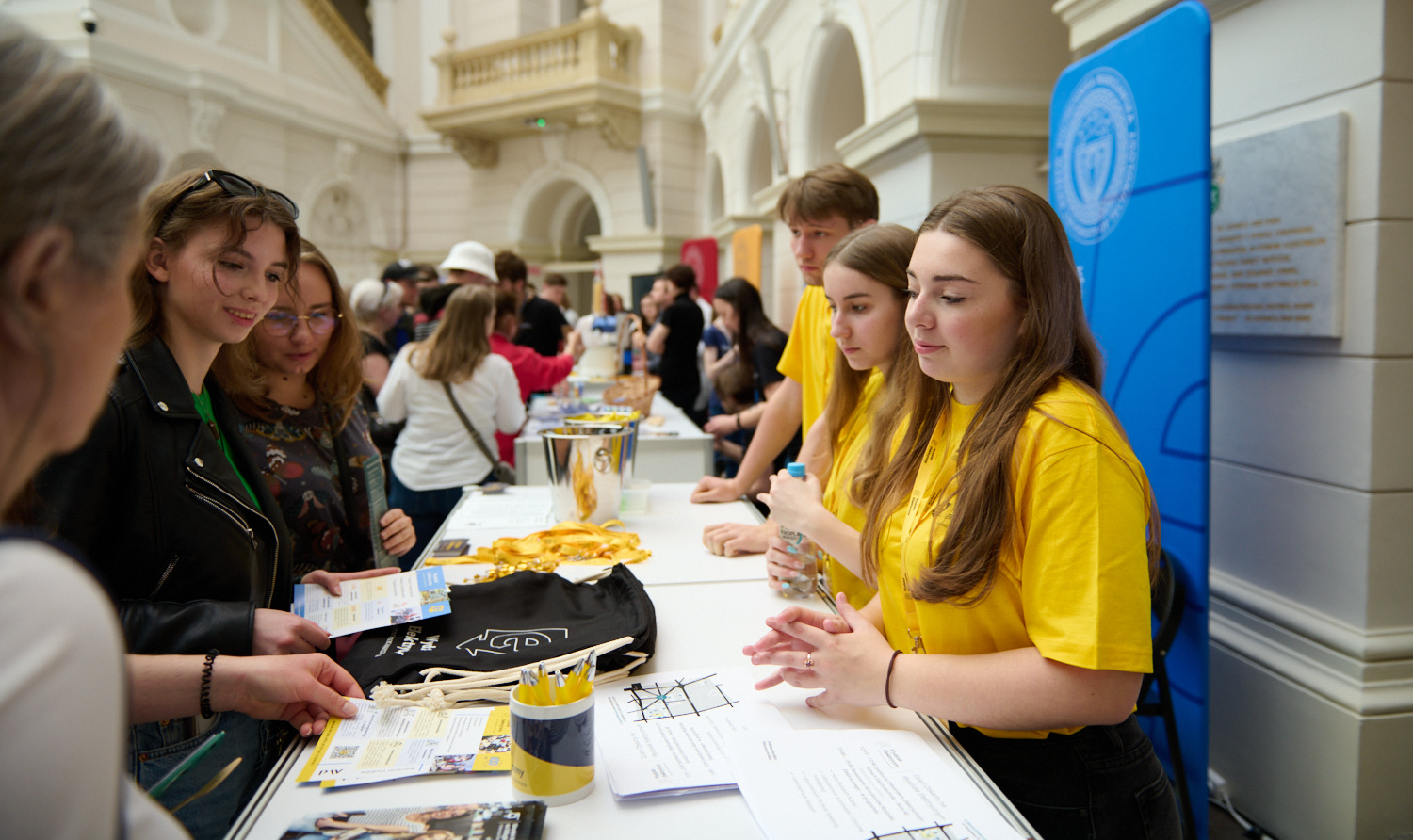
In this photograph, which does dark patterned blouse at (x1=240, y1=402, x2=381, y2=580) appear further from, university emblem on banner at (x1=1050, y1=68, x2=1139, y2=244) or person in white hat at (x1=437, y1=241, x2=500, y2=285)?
person in white hat at (x1=437, y1=241, x2=500, y2=285)

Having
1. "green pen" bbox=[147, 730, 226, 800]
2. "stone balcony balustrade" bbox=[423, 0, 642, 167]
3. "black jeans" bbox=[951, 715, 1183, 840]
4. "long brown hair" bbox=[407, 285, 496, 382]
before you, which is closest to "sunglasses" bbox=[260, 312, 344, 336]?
"green pen" bbox=[147, 730, 226, 800]

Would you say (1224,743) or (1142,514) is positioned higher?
(1142,514)

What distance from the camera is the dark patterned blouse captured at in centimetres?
168

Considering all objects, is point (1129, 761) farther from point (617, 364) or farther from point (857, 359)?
point (617, 364)

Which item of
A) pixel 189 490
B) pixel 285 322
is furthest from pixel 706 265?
pixel 189 490

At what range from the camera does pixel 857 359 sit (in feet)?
5.64

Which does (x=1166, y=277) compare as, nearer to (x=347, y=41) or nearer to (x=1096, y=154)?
(x=1096, y=154)

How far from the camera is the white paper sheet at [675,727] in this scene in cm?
93

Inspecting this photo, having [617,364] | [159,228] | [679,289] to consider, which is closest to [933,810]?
[159,228]

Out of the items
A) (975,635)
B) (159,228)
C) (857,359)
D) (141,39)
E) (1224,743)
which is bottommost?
(1224,743)

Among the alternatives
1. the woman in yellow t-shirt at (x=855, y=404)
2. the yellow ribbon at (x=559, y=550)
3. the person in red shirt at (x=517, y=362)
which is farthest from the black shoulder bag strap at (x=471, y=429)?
the woman in yellow t-shirt at (x=855, y=404)

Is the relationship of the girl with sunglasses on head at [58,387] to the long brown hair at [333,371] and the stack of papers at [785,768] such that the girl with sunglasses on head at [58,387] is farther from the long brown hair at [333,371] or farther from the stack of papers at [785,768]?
the long brown hair at [333,371]

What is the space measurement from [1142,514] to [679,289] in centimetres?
481

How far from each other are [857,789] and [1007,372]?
1.95 ft
